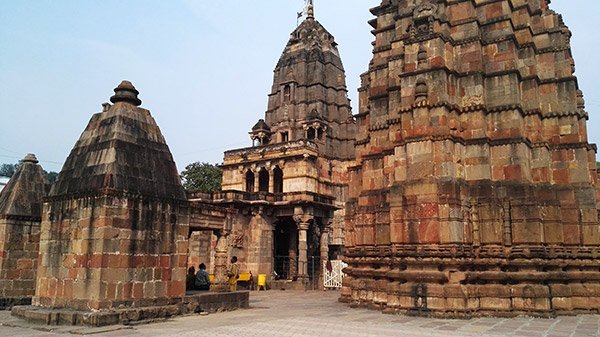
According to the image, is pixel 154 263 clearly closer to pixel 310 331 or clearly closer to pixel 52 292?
pixel 52 292

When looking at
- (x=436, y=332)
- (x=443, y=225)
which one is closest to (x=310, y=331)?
(x=436, y=332)

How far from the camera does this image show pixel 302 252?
116 ft

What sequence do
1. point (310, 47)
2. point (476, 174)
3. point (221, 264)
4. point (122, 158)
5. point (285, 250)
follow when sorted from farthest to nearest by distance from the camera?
point (310, 47) < point (285, 250) < point (221, 264) < point (476, 174) < point (122, 158)

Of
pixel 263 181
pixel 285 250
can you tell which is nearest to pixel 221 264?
pixel 285 250

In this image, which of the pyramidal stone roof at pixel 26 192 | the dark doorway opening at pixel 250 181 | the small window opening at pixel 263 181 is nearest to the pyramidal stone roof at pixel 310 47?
the small window opening at pixel 263 181

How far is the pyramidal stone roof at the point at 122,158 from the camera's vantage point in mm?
12336

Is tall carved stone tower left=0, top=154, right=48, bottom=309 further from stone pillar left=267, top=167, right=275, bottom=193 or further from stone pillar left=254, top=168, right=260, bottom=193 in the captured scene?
stone pillar left=254, top=168, right=260, bottom=193

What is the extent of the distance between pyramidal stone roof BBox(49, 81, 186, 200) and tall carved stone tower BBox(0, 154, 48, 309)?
2.75m

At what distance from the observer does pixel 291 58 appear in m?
50.7

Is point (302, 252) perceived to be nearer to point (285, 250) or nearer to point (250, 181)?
point (285, 250)

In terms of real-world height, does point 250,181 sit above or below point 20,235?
above

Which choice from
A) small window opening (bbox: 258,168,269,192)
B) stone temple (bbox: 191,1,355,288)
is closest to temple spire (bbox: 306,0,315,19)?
stone temple (bbox: 191,1,355,288)

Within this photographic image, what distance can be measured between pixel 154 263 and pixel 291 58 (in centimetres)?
4063

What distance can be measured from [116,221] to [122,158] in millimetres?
1705
